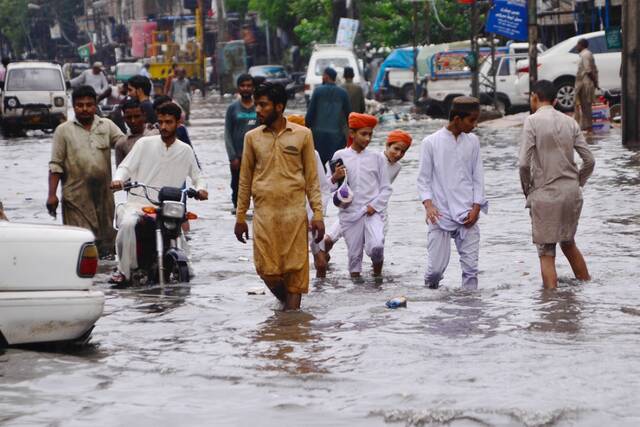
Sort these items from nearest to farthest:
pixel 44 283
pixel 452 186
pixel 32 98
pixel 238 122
Answer: pixel 44 283, pixel 452 186, pixel 238 122, pixel 32 98

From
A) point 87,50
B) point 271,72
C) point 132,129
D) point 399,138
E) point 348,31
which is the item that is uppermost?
point 348,31

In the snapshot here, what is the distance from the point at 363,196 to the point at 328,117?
526 centimetres

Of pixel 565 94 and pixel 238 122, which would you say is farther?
pixel 565 94

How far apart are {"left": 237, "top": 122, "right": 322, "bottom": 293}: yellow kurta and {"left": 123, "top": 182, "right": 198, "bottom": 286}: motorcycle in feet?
4.20

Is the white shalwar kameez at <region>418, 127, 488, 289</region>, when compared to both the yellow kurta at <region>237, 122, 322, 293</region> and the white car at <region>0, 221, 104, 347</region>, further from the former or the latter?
the white car at <region>0, 221, 104, 347</region>

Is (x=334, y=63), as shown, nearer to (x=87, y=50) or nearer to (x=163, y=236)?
(x=163, y=236)

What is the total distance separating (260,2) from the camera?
232 ft

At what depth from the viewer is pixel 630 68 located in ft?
72.4

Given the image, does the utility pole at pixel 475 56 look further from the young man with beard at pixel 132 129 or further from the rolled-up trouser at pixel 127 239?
the rolled-up trouser at pixel 127 239

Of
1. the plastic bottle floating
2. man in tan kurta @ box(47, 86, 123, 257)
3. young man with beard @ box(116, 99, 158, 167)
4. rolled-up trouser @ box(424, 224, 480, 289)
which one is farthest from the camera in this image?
young man with beard @ box(116, 99, 158, 167)

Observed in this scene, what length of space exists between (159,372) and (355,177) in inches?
151

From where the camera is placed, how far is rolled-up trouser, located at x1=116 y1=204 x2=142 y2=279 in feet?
34.5

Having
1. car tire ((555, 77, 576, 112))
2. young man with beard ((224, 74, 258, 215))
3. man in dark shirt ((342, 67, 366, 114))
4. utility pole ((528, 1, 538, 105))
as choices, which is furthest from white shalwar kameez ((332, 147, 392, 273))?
car tire ((555, 77, 576, 112))

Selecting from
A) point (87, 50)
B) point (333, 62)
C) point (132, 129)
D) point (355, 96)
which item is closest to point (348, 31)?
point (333, 62)
